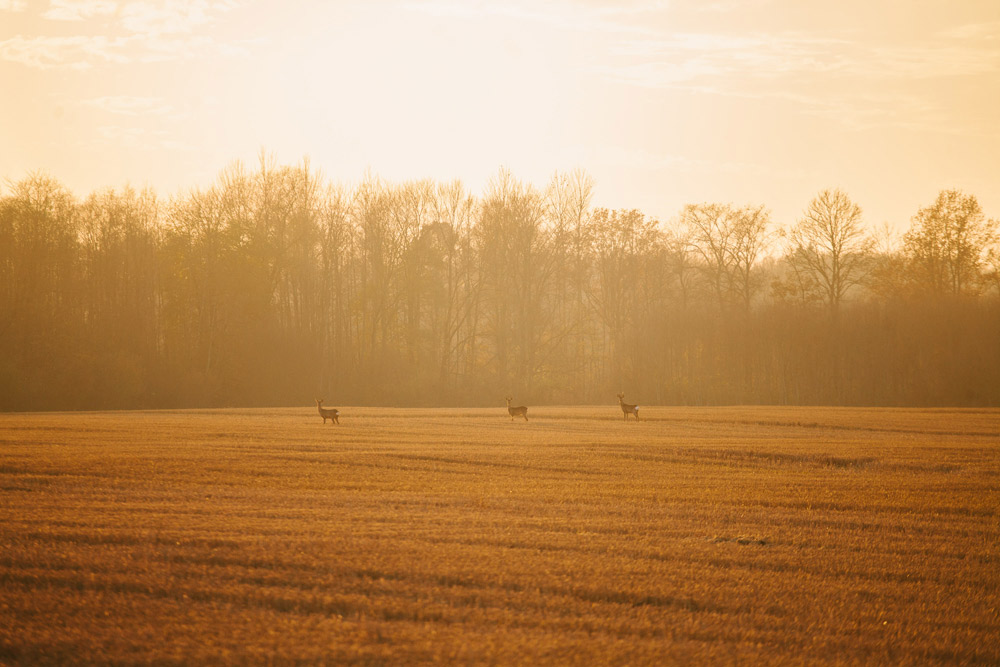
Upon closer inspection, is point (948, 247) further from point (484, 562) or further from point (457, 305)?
point (484, 562)

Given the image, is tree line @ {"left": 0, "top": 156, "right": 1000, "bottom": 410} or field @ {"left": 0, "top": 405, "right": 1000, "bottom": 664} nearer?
field @ {"left": 0, "top": 405, "right": 1000, "bottom": 664}

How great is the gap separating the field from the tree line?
40597 mm

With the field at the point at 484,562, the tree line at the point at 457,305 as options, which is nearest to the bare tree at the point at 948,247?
the tree line at the point at 457,305

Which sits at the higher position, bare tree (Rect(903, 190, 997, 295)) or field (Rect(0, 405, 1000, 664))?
bare tree (Rect(903, 190, 997, 295))

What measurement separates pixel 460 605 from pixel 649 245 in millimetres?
66477

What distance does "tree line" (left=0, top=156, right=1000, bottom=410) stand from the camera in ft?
180

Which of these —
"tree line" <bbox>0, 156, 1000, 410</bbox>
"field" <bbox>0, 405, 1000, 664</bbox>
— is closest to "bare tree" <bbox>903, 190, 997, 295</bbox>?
"tree line" <bbox>0, 156, 1000, 410</bbox>

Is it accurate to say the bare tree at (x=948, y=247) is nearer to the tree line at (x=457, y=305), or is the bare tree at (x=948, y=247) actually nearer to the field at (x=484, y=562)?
the tree line at (x=457, y=305)

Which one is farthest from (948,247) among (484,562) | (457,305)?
(484,562)

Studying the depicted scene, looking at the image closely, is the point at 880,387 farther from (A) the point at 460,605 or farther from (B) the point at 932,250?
(A) the point at 460,605

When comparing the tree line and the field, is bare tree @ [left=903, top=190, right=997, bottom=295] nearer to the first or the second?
the tree line

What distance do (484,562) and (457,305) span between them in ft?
194

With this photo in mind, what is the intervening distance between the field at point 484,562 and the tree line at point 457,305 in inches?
1598

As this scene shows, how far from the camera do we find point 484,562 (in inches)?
352
